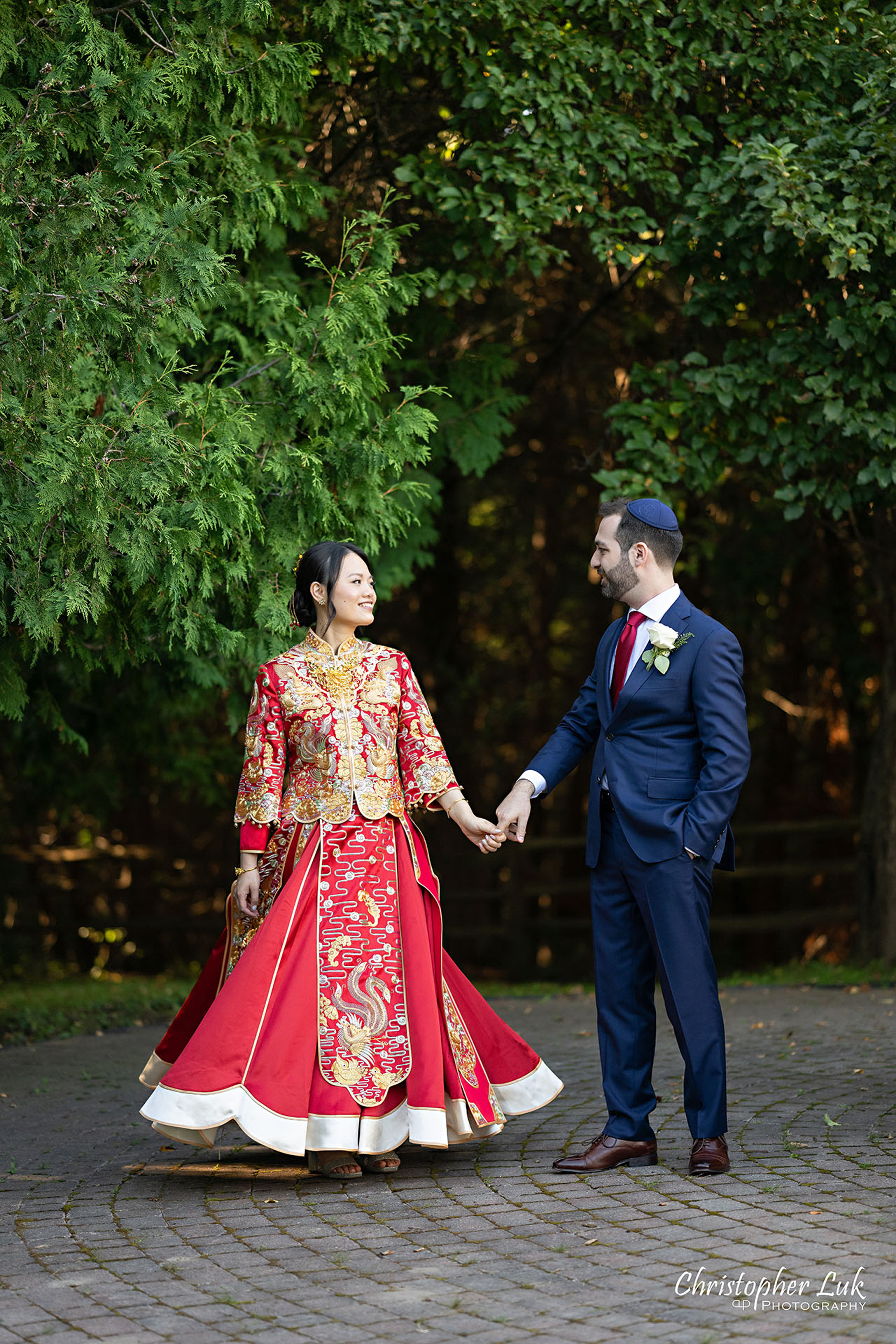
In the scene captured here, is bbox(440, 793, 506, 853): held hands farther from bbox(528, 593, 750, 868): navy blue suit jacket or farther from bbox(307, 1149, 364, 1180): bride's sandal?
bbox(307, 1149, 364, 1180): bride's sandal

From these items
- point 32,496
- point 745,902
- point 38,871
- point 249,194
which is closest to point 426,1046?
point 32,496

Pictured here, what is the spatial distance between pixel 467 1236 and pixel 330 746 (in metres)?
1.62

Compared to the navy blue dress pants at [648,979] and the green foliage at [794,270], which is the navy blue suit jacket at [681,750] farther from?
the green foliage at [794,270]

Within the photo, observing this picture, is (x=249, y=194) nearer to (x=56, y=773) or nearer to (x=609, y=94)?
(x=609, y=94)

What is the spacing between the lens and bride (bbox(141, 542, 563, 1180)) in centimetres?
429

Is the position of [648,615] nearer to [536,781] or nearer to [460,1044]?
[536,781]

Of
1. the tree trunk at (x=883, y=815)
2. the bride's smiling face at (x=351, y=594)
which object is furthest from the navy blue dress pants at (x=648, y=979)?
the tree trunk at (x=883, y=815)

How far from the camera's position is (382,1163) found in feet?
14.9

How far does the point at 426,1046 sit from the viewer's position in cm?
436

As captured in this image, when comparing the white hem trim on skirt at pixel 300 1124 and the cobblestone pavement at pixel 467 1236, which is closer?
the cobblestone pavement at pixel 467 1236

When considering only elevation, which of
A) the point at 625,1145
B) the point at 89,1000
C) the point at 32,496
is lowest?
the point at 89,1000

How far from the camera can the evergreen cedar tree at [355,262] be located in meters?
5.67

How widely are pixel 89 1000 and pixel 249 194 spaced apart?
5810mm

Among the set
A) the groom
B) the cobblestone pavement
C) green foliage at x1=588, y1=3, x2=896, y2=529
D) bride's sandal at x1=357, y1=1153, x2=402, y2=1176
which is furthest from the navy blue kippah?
green foliage at x1=588, y1=3, x2=896, y2=529
